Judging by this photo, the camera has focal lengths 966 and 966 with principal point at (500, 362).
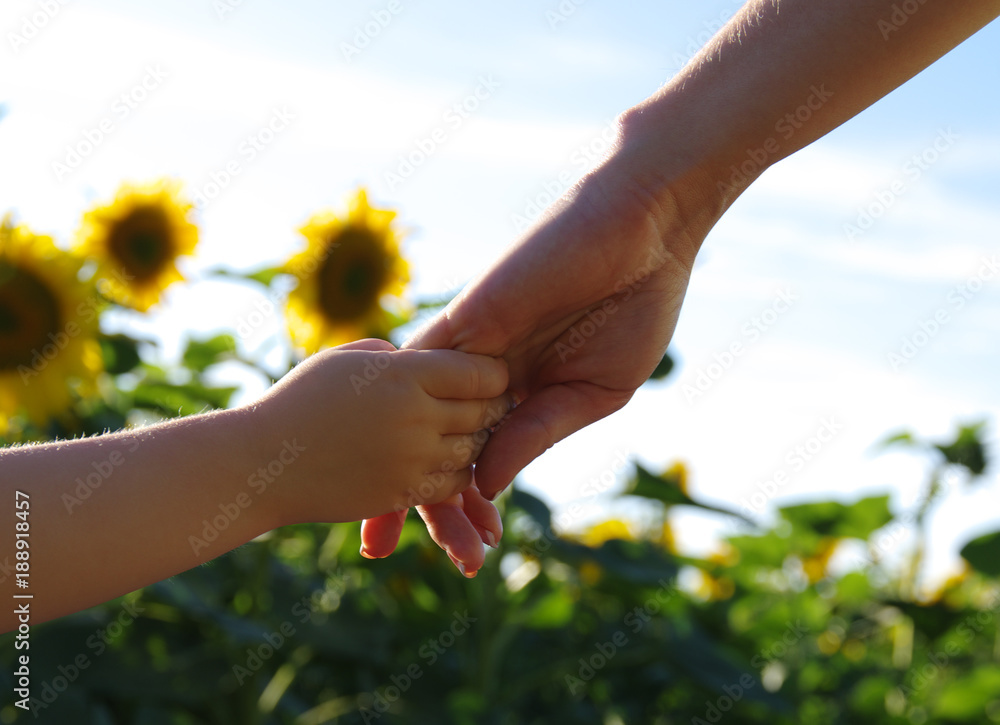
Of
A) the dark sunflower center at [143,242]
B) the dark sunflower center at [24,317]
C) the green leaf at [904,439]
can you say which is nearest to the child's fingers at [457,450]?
the dark sunflower center at [24,317]

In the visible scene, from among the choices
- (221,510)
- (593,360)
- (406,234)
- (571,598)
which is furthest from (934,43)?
(571,598)

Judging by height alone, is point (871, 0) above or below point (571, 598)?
above

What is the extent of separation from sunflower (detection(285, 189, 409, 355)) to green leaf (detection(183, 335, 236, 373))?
0.21 metres

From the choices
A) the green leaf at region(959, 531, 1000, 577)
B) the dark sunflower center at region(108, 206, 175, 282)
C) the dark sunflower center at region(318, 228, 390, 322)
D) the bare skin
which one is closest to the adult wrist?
the bare skin

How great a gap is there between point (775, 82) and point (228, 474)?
62 cm

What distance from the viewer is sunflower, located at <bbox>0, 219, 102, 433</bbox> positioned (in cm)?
190

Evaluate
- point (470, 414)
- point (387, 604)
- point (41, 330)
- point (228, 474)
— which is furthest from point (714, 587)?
point (228, 474)

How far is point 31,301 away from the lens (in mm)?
1930

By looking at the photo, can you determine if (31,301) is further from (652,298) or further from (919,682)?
(919,682)

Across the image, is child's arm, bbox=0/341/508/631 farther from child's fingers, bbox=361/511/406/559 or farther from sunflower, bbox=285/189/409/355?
sunflower, bbox=285/189/409/355

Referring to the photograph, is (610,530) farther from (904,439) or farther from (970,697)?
(970,697)

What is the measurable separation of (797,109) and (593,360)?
0.32 metres

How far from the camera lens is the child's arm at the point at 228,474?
2.65ft

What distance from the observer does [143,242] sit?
2.43 metres
